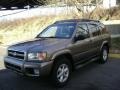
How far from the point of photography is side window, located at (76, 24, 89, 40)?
24.8ft

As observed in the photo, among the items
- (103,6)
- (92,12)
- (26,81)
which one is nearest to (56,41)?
(26,81)

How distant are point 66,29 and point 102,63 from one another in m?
2.22

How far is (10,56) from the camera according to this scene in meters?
7.12

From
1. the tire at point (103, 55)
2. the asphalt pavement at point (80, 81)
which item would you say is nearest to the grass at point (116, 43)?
the tire at point (103, 55)

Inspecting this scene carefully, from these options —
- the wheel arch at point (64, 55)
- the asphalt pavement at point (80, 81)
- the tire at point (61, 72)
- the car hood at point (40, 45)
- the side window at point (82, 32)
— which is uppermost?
the side window at point (82, 32)

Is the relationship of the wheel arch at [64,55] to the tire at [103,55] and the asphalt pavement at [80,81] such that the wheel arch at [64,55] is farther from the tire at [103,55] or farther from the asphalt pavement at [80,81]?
the tire at [103,55]

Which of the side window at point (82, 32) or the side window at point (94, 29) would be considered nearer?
the side window at point (82, 32)

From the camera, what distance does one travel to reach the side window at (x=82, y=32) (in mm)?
7547

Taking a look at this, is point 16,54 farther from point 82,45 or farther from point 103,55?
point 103,55

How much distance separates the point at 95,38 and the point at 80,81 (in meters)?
1.72

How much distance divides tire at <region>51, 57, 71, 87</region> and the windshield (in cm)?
85

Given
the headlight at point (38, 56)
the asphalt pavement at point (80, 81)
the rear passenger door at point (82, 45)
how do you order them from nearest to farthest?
the headlight at point (38, 56) < the asphalt pavement at point (80, 81) < the rear passenger door at point (82, 45)

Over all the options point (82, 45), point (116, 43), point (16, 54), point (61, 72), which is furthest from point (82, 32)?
point (116, 43)

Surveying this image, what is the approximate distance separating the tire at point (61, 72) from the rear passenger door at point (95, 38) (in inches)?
57.4
